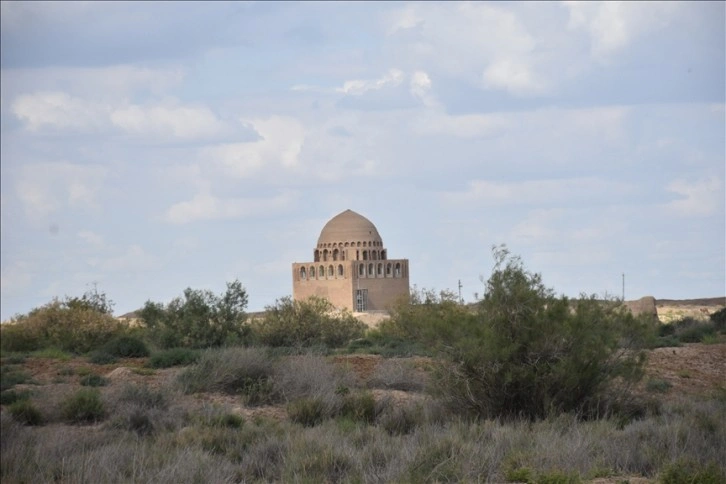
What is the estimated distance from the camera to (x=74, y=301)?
39.7 meters

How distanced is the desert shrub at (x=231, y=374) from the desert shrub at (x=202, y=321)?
36.0 feet

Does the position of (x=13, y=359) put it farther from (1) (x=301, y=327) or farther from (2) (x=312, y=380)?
(1) (x=301, y=327)

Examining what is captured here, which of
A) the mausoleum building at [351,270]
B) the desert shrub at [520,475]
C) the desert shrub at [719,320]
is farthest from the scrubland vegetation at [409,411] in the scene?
the mausoleum building at [351,270]

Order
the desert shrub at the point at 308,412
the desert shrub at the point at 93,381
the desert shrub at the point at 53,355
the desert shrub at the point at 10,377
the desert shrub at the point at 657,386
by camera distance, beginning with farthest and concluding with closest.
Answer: the desert shrub at the point at 53,355 → the desert shrub at the point at 93,381 → the desert shrub at the point at 657,386 → the desert shrub at the point at 10,377 → the desert shrub at the point at 308,412

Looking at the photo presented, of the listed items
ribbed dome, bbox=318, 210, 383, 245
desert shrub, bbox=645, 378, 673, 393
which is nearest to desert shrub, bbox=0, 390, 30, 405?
desert shrub, bbox=645, 378, 673, 393

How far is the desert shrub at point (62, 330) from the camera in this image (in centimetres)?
3525

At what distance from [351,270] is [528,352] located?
78.4 meters

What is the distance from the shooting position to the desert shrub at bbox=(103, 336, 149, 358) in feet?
97.1

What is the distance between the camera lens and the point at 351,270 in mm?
95750

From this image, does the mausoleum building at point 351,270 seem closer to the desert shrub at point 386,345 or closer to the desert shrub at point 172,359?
the desert shrub at point 386,345

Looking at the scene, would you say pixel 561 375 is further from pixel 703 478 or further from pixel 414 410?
pixel 703 478

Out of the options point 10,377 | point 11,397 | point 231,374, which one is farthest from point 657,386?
point 10,377

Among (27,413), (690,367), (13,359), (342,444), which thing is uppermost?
(13,359)

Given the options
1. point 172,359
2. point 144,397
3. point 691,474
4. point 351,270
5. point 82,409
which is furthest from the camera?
point 351,270
